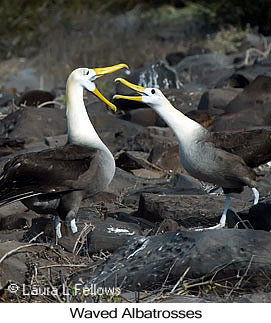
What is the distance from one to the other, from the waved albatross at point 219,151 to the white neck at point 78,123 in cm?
41

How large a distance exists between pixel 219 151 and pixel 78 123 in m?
0.98

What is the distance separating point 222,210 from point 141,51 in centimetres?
1181

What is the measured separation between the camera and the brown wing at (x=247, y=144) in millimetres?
6582

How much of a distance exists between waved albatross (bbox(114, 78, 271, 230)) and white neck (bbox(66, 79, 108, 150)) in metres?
0.41

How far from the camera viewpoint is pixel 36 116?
10.7m

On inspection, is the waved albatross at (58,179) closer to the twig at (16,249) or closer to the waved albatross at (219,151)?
the waved albatross at (219,151)

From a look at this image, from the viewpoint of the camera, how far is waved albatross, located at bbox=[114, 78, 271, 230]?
21.0ft

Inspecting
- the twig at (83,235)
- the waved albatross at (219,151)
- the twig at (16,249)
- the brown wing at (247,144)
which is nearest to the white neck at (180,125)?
the waved albatross at (219,151)

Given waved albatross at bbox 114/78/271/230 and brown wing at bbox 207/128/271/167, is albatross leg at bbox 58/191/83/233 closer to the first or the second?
waved albatross at bbox 114/78/271/230

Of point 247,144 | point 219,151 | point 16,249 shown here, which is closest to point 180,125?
point 219,151

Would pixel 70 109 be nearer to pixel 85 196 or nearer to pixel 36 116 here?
pixel 85 196

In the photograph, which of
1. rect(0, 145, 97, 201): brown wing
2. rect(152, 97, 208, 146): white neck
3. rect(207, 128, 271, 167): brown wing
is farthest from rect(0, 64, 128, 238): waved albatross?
rect(207, 128, 271, 167): brown wing

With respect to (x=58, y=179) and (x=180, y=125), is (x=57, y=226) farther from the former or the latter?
(x=180, y=125)

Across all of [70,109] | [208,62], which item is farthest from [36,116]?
[208,62]
